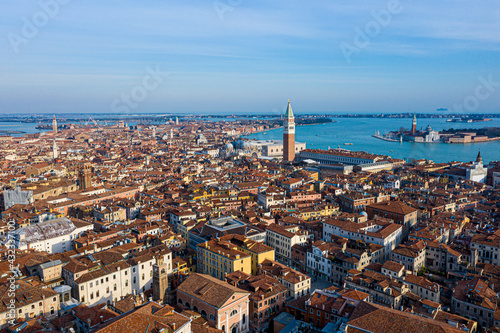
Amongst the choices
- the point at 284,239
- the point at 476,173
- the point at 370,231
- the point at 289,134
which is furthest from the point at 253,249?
the point at 289,134

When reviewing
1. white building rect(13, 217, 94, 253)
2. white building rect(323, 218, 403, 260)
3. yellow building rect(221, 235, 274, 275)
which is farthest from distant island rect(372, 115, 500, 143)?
white building rect(13, 217, 94, 253)

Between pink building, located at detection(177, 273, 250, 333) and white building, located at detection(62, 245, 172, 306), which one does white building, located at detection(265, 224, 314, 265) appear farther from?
pink building, located at detection(177, 273, 250, 333)

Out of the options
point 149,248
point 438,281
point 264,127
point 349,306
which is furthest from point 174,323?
point 264,127

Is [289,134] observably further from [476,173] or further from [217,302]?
[217,302]

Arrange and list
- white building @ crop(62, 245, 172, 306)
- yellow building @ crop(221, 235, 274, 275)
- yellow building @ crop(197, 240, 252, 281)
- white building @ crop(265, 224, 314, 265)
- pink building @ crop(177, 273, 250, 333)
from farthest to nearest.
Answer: white building @ crop(265, 224, 314, 265), yellow building @ crop(221, 235, 274, 275), yellow building @ crop(197, 240, 252, 281), white building @ crop(62, 245, 172, 306), pink building @ crop(177, 273, 250, 333)

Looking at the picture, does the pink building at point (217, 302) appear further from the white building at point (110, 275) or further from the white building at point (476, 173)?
the white building at point (476, 173)

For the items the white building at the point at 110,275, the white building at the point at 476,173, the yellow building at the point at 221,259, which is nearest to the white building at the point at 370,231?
the yellow building at the point at 221,259
